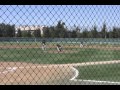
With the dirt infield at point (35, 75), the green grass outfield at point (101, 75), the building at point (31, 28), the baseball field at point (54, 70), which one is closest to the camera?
the building at point (31, 28)

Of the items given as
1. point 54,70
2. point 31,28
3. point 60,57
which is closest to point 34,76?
point 54,70

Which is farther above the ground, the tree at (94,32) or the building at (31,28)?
the building at (31,28)

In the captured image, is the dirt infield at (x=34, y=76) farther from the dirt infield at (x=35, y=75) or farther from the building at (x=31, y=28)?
the building at (x=31, y=28)

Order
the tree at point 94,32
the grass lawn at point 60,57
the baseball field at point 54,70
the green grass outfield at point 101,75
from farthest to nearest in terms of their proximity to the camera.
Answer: the grass lawn at point 60,57 < the green grass outfield at point 101,75 < the baseball field at point 54,70 < the tree at point 94,32

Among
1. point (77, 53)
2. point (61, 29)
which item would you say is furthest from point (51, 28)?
point (77, 53)

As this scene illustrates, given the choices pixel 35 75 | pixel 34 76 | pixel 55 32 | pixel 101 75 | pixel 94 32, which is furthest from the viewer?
pixel 35 75

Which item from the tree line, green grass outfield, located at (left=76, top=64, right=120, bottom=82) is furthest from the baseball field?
the tree line

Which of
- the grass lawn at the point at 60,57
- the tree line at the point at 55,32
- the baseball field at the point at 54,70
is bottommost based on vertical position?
the grass lawn at the point at 60,57

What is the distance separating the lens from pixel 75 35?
4250mm

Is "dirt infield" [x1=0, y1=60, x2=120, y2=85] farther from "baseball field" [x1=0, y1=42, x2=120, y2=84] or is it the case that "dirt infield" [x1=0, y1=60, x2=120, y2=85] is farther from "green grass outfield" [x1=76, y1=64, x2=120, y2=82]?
"green grass outfield" [x1=76, y1=64, x2=120, y2=82]

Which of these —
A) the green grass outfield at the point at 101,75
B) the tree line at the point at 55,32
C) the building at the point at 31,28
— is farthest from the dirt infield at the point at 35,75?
the building at the point at 31,28

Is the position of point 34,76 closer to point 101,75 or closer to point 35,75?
point 35,75
